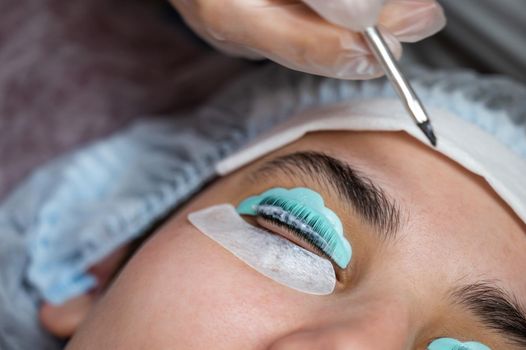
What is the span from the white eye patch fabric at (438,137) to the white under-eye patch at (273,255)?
0.53 ft

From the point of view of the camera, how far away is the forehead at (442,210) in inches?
33.9

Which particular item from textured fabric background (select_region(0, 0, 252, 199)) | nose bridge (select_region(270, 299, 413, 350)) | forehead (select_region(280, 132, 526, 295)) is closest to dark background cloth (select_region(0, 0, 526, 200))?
textured fabric background (select_region(0, 0, 252, 199))

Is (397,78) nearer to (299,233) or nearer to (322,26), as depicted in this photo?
(322,26)

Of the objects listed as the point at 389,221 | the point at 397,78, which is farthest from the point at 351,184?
the point at 397,78

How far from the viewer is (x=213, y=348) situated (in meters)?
0.77

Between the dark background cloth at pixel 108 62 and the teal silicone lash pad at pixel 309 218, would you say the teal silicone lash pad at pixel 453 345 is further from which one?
the dark background cloth at pixel 108 62

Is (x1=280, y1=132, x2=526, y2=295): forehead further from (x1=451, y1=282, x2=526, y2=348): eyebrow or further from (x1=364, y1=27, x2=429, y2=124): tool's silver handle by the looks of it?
(x1=364, y1=27, x2=429, y2=124): tool's silver handle

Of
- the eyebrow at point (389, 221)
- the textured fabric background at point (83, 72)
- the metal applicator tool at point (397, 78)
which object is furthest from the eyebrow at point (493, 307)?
the textured fabric background at point (83, 72)

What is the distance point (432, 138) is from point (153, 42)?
0.92 metres

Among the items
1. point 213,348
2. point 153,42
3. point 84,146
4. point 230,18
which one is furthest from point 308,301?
point 153,42

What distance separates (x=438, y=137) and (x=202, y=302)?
406mm

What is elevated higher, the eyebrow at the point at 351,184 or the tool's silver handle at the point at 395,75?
the tool's silver handle at the point at 395,75

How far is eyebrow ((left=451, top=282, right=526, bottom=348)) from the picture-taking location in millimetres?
846

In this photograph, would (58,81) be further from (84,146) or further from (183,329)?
(183,329)
